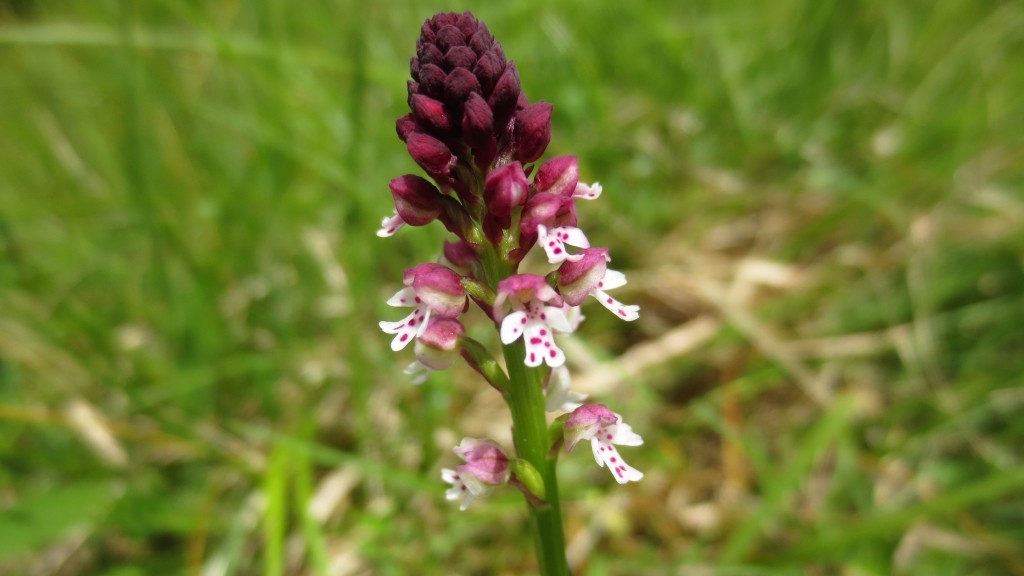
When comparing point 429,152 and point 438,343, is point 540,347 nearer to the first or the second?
point 438,343

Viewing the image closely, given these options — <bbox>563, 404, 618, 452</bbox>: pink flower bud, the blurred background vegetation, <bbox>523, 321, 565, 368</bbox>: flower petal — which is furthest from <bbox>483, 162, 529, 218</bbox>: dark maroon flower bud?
the blurred background vegetation

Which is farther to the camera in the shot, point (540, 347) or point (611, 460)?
point (611, 460)

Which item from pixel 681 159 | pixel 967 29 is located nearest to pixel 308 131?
pixel 681 159

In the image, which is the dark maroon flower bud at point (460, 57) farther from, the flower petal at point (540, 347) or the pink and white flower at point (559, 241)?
the flower petal at point (540, 347)

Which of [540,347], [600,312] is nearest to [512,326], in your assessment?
[540,347]

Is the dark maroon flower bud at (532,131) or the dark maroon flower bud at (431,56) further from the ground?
the dark maroon flower bud at (431,56)

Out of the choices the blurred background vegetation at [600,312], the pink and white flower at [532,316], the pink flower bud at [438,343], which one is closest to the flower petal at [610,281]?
the pink and white flower at [532,316]

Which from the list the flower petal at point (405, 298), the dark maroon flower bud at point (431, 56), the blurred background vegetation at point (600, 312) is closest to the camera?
→ the dark maroon flower bud at point (431, 56)

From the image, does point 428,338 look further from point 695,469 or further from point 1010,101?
point 1010,101
